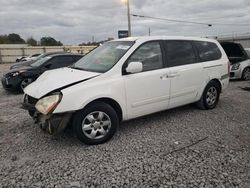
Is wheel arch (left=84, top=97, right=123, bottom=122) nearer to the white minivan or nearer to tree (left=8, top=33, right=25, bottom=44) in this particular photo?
the white minivan

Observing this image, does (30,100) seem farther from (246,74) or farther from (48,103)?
(246,74)

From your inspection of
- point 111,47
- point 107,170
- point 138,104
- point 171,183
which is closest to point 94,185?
point 107,170

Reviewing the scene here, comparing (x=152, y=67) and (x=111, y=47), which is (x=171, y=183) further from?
(x=111, y=47)

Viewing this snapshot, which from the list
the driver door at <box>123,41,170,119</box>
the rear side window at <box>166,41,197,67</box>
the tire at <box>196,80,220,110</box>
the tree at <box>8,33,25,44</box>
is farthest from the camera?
the tree at <box>8,33,25,44</box>

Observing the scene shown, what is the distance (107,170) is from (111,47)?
8.27 ft

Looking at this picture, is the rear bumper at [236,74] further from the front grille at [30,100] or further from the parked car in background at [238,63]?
the front grille at [30,100]

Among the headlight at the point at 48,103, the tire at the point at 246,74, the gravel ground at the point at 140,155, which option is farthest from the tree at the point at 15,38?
the headlight at the point at 48,103

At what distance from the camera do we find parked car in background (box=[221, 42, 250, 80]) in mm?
9930

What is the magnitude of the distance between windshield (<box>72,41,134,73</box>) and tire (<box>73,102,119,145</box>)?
2.23 ft

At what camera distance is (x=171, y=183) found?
2801 millimetres

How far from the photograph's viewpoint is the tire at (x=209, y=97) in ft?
18.0

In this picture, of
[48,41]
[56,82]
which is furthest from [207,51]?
[48,41]

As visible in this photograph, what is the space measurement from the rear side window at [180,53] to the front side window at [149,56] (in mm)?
248

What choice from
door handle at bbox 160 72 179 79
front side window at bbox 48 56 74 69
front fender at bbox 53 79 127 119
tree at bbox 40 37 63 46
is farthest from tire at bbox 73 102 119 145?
tree at bbox 40 37 63 46
